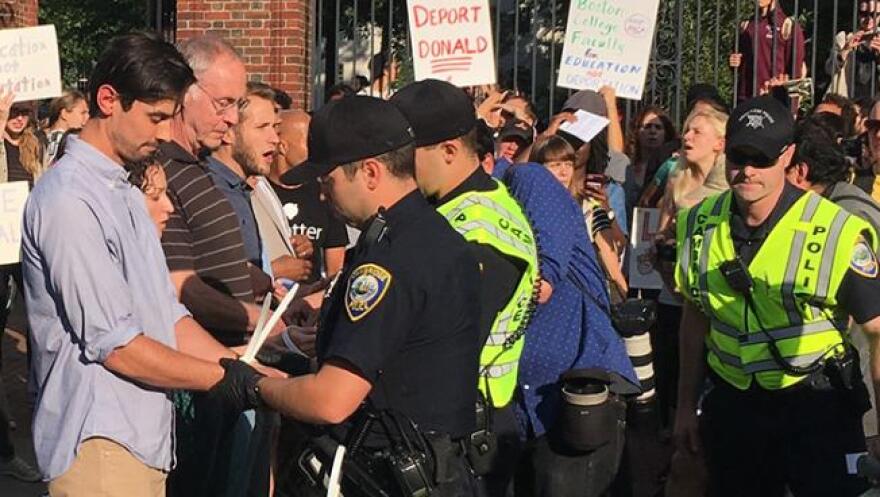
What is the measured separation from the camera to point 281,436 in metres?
4.61

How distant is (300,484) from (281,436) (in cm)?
97

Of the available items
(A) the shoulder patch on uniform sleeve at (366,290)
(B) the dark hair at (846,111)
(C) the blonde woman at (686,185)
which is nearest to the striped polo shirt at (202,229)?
(A) the shoulder patch on uniform sleeve at (366,290)

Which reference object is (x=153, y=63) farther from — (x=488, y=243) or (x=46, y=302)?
(x=488, y=243)

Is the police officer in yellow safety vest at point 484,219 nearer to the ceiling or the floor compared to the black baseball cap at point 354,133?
nearer to the floor

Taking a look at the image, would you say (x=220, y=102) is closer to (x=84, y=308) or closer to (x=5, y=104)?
(x=84, y=308)

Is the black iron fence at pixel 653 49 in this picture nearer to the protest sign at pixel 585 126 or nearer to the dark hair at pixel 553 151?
the protest sign at pixel 585 126

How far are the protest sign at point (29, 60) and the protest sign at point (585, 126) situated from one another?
3.60 metres

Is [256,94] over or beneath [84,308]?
over

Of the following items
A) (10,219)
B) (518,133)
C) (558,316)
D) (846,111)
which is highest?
(846,111)

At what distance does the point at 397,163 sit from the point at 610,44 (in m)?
5.85

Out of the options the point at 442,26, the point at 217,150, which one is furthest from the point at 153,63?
the point at 442,26

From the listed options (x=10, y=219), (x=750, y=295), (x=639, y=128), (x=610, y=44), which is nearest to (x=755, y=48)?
(x=639, y=128)

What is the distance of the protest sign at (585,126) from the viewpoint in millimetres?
7344

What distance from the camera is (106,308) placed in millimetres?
3578
